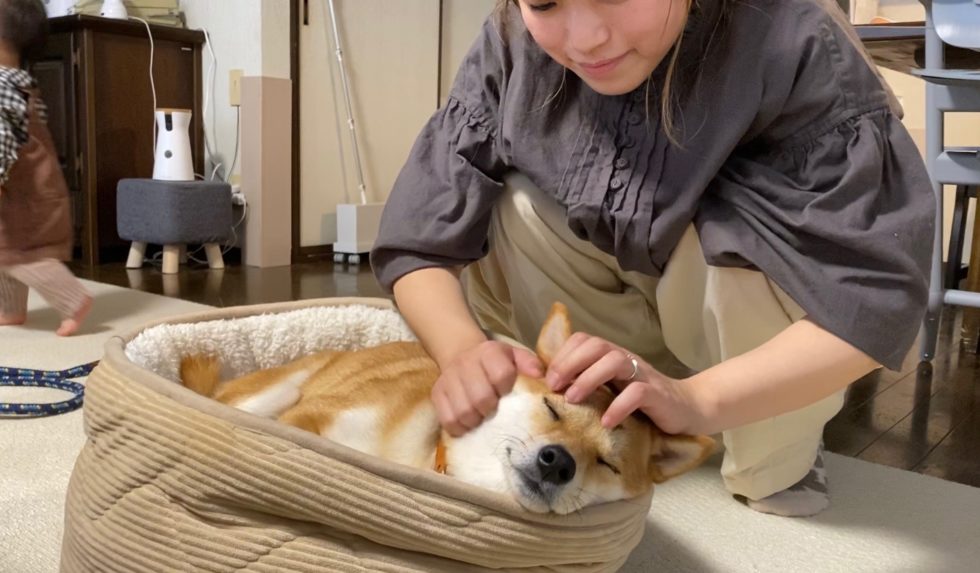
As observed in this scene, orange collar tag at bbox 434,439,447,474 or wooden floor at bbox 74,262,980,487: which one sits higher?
orange collar tag at bbox 434,439,447,474

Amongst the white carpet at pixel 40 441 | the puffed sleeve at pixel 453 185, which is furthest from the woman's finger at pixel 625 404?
the white carpet at pixel 40 441

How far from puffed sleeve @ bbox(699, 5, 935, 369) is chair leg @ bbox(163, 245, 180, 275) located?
2.16 meters

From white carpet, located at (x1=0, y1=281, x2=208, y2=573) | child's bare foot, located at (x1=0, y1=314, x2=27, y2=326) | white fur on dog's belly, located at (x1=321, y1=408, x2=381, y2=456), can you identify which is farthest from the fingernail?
child's bare foot, located at (x1=0, y1=314, x2=27, y2=326)

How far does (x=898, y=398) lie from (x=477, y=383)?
45.1 inches

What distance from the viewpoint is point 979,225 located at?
220 centimetres

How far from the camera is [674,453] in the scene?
0.76m

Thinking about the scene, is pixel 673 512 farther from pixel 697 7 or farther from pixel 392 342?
pixel 697 7

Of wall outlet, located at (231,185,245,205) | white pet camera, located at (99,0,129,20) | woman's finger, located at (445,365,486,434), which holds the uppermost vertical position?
white pet camera, located at (99,0,129,20)

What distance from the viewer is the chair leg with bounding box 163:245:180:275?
2732 millimetres

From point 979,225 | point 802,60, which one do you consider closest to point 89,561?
point 802,60

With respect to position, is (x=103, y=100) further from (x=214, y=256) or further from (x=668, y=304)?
(x=668, y=304)

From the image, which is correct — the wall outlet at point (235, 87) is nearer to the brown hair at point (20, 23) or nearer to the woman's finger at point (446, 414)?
the brown hair at point (20, 23)

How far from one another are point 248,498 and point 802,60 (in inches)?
26.0

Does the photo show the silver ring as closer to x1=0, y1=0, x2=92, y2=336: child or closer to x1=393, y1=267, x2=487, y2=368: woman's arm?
x1=393, y1=267, x2=487, y2=368: woman's arm
